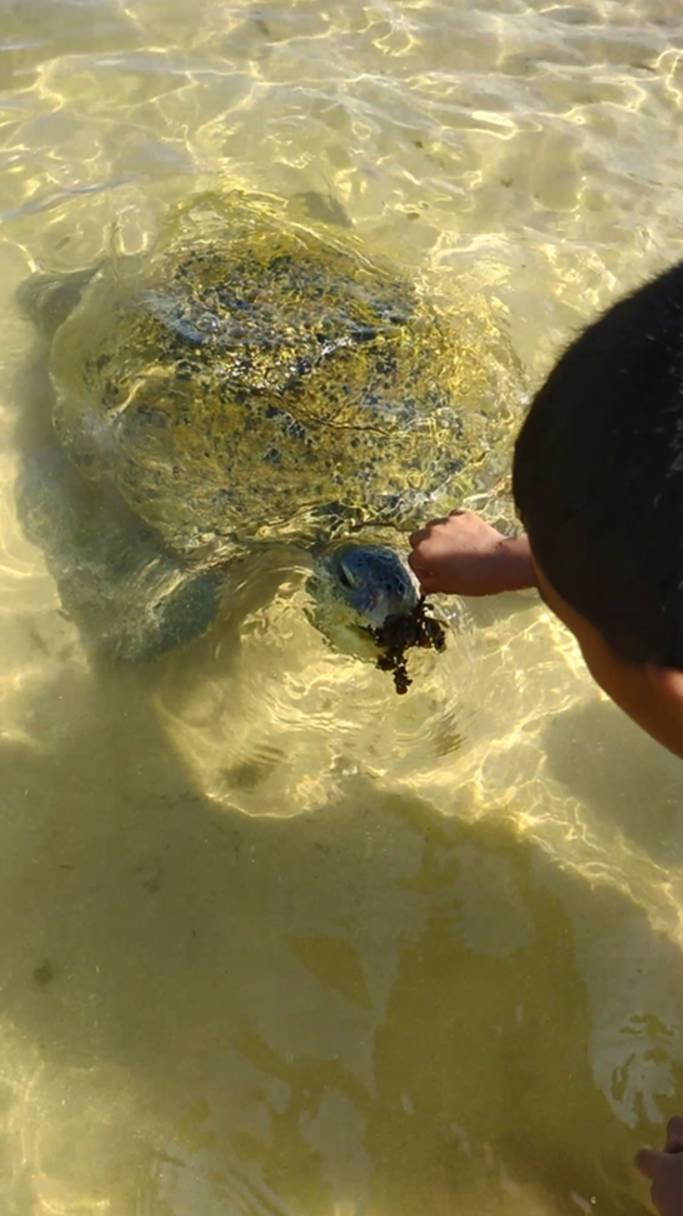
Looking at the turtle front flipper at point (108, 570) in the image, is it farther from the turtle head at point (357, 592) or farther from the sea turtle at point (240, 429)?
the turtle head at point (357, 592)

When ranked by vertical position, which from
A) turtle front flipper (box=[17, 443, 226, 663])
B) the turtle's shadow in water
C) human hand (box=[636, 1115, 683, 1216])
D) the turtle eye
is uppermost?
the turtle eye

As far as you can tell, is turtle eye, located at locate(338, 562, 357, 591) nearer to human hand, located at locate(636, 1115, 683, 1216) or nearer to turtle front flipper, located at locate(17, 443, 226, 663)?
turtle front flipper, located at locate(17, 443, 226, 663)

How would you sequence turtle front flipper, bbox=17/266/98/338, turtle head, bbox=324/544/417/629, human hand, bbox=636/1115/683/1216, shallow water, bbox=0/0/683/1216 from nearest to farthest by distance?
1. human hand, bbox=636/1115/683/1216
2. shallow water, bbox=0/0/683/1216
3. turtle head, bbox=324/544/417/629
4. turtle front flipper, bbox=17/266/98/338

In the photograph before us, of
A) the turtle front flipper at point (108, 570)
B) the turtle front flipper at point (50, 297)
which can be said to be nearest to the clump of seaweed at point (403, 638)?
the turtle front flipper at point (108, 570)

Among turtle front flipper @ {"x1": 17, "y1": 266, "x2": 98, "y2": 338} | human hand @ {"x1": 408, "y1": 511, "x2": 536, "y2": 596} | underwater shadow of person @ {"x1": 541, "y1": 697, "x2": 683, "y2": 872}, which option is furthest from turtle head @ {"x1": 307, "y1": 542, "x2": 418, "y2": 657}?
turtle front flipper @ {"x1": 17, "y1": 266, "x2": 98, "y2": 338}

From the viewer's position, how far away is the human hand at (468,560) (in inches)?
91.1

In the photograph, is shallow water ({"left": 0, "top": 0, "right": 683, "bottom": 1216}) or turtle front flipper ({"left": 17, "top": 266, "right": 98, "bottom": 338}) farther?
turtle front flipper ({"left": 17, "top": 266, "right": 98, "bottom": 338})

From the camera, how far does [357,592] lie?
109 inches

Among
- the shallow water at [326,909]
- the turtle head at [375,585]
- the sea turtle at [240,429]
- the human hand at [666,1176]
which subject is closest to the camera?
the human hand at [666,1176]

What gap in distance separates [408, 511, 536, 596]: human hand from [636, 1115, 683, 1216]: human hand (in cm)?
124

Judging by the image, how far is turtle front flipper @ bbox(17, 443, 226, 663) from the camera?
3162 mm

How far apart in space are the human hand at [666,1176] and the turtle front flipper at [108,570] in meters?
1.96

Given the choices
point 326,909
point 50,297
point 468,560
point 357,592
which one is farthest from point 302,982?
point 50,297

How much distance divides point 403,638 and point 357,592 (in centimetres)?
19
